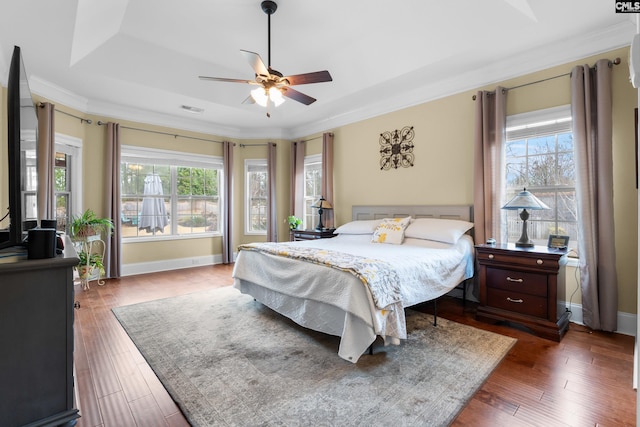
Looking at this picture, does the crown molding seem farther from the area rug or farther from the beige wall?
the area rug

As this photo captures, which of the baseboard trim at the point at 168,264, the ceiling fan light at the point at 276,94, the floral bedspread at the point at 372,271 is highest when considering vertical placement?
the ceiling fan light at the point at 276,94

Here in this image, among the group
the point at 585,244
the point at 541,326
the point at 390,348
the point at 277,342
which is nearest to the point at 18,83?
the point at 277,342

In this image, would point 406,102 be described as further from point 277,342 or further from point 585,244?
point 277,342

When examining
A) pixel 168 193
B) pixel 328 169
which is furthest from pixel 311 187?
pixel 168 193

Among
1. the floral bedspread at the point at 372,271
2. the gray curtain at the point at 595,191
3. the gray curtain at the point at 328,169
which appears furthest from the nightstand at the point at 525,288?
the gray curtain at the point at 328,169

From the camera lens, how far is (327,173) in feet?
17.9

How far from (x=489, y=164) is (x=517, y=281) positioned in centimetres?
134

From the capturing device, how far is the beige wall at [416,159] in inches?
107

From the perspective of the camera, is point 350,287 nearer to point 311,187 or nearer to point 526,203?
point 526,203

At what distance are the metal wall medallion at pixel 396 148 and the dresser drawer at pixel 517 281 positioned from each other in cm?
195

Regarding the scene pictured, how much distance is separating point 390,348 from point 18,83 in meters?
2.77

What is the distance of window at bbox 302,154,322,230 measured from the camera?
591 centimetres

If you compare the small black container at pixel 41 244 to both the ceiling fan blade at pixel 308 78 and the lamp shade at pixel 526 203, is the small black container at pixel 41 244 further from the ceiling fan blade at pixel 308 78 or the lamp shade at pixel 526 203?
the lamp shade at pixel 526 203

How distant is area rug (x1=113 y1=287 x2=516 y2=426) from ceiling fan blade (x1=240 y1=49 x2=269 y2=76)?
7.64ft
